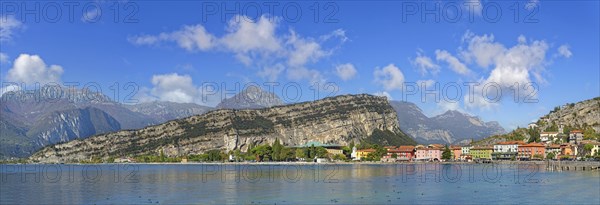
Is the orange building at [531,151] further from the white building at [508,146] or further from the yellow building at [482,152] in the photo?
the yellow building at [482,152]

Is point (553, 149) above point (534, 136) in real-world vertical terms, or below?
below

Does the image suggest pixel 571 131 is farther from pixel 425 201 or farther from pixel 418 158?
pixel 425 201

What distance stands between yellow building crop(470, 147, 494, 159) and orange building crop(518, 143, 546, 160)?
1155 centimetres

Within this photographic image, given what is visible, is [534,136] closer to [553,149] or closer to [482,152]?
[482,152]

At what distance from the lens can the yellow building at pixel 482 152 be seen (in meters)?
187

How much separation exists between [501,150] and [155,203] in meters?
155

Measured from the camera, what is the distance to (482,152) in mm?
189875

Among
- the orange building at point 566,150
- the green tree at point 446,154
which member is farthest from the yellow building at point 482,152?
the orange building at point 566,150

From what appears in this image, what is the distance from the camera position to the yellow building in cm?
18725

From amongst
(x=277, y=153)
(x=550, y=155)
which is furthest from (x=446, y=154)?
(x=277, y=153)

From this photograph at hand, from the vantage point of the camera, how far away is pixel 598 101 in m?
196

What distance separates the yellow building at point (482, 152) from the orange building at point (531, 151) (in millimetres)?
11548

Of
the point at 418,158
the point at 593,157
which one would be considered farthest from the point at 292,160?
the point at 593,157

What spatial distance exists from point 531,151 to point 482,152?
18.3 m
